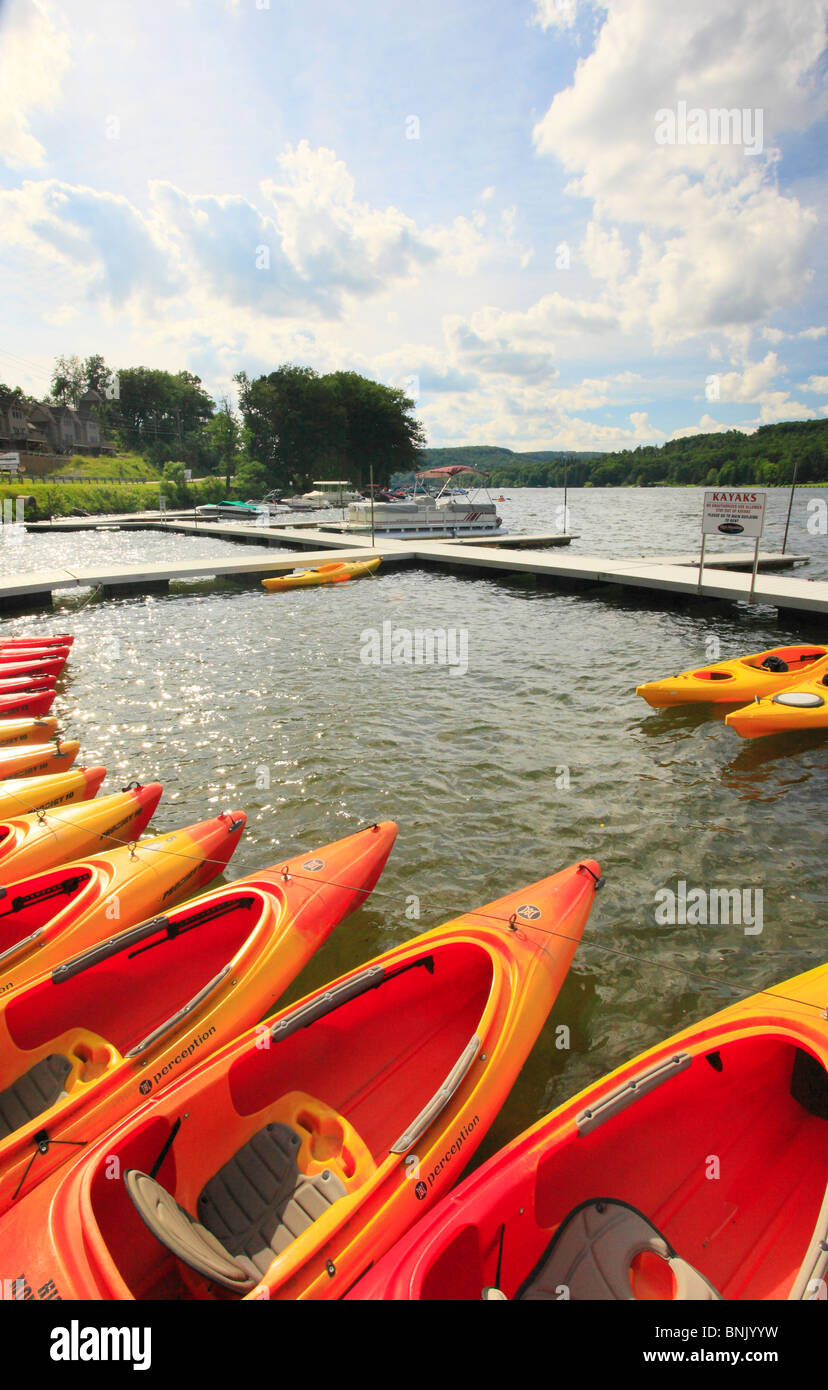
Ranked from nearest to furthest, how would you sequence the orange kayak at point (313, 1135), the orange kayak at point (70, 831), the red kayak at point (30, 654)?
the orange kayak at point (313, 1135) → the orange kayak at point (70, 831) → the red kayak at point (30, 654)

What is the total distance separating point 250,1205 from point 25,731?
292 inches

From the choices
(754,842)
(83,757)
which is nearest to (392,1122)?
(754,842)

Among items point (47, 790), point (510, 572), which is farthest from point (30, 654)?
point (510, 572)

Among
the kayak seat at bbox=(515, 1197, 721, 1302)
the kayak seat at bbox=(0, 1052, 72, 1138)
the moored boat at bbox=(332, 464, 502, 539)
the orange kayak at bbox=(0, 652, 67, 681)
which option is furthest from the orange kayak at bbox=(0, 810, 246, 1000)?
the moored boat at bbox=(332, 464, 502, 539)

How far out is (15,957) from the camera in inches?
179

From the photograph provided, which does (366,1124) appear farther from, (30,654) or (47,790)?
Result: (30,654)

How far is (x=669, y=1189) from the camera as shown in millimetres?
3271

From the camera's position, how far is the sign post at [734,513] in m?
14.1

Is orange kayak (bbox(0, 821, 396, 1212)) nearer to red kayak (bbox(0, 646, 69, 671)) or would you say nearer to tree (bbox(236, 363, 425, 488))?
red kayak (bbox(0, 646, 69, 671))

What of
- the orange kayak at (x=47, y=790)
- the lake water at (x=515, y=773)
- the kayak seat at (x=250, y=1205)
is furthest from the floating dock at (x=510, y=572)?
the kayak seat at (x=250, y=1205)

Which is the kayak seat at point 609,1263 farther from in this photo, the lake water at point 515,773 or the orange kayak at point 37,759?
the orange kayak at point 37,759

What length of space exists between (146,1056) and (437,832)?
13.1ft

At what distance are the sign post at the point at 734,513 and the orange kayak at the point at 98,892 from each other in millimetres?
12266
